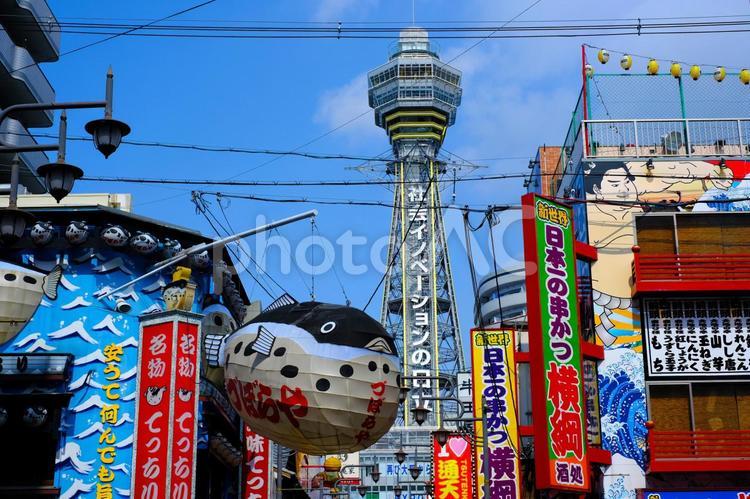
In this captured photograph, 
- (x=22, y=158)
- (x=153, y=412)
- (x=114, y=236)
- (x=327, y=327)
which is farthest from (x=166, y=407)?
(x=22, y=158)

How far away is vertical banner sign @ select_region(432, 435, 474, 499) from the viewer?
120 ft

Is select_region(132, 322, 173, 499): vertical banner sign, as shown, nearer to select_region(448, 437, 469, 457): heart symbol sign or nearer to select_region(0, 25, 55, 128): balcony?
select_region(448, 437, 469, 457): heart symbol sign

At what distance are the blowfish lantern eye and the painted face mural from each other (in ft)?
39.0

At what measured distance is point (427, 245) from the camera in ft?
472

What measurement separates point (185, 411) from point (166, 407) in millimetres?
472

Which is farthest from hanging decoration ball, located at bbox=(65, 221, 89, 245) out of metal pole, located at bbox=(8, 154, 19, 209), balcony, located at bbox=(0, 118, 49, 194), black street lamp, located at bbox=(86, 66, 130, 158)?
balcony, located at bbox=(0, 118, 49, 194)

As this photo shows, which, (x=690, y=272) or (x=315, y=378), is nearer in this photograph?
(x=315, y=378)

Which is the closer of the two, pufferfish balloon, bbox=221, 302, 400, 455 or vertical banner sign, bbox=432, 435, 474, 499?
pufferfish balloon, bbox=221, 302, 400, 455

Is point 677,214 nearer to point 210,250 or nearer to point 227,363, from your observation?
point 210,250

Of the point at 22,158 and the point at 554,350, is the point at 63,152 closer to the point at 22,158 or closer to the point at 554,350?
the point at 554,350

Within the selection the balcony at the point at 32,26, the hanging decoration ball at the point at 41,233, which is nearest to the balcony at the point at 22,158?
the balcony at the point at 32,26

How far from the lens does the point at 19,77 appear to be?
45844 millimetres

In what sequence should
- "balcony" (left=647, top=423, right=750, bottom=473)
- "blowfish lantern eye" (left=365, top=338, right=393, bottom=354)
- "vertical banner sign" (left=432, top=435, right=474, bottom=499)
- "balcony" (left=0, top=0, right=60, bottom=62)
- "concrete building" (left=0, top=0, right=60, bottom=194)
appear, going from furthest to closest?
"balcony" (left=0, top=0, right=60, bottom=62), "concrete building" (left=0, top=0, right=60, bottom=194), "vertical banner sign" (left=432, top=435, right=474, bottom=499), "balcony" (left=647, top=423, right=750, bottom=473), "blowfish lantern eye" (left=365, top=338, right=393, bottom=354)

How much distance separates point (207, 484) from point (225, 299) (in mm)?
5544
